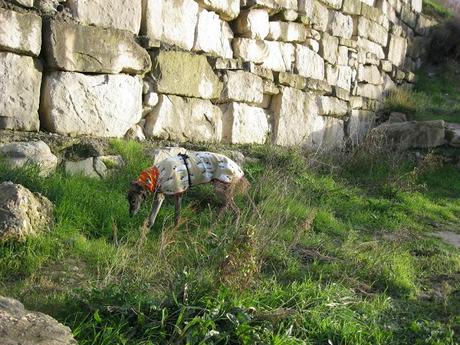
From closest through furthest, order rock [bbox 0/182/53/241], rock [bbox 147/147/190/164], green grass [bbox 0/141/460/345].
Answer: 1. green grass [bbox 0/141/460/345]
2. rock [bbox 0/182/53/241]
3. rock [bbox 147/147/190/164]

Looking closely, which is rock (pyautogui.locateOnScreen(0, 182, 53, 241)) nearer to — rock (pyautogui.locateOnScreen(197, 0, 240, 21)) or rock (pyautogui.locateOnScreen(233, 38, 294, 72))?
rock (pyautogui.locateOnScreen(197, 0, 240, 21))

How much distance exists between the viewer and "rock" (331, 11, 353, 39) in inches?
368

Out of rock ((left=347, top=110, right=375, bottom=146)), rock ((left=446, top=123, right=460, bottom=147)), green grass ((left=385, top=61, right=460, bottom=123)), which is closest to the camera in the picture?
rock ((left=446, top=123, right=460, bottom=147))

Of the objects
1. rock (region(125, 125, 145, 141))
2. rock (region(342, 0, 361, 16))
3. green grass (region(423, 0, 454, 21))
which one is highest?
green grass (region(423, 0, 454, 21))

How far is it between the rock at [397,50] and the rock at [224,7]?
5.35 m

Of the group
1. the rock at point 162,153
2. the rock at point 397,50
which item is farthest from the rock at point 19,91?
the rock at point 397,50

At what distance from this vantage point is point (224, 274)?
132 inches

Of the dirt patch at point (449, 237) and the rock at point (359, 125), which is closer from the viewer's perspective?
the dirt patch at point (449, 237)

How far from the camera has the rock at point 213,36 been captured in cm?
661

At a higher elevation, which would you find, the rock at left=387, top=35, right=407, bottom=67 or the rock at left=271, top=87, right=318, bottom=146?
the rock at left=387, top=35, right=407, bottom=67

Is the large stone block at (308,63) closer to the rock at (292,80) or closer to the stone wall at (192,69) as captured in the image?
the stone wall at (192,69)

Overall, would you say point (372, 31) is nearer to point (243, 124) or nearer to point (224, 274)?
point (243, 124)

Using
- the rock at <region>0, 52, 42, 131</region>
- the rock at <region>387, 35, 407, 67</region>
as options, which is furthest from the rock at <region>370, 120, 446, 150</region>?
the rock at <region>0, 52, 42, 131</region>

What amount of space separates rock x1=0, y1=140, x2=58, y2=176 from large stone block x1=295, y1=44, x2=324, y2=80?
14.9 feet
